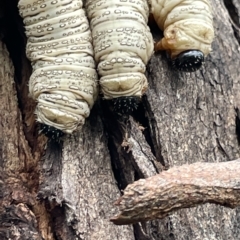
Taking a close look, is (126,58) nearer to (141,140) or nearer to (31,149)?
(141,140)

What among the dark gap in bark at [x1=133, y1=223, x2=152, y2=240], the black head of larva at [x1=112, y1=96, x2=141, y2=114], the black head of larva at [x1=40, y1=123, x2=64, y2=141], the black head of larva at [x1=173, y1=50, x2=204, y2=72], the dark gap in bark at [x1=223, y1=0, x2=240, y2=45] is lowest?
the dark gap in bark at [x1=133, y1=223, x2=152, y2=240]

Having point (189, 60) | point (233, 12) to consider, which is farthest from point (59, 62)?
point (233, 12)

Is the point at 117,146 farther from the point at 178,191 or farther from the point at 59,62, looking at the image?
the point at 178,191

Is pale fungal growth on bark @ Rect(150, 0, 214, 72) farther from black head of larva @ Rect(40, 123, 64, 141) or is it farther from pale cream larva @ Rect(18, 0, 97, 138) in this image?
black head of larva @ Rect(40, 123, 64, 141)

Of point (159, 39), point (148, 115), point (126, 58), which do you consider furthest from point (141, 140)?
point (159, 39)

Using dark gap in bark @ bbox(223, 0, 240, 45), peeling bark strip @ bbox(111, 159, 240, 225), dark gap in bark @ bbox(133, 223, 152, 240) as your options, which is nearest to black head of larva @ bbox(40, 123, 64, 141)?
dark gap in bark @ bbox(133, 223, 152, 240)

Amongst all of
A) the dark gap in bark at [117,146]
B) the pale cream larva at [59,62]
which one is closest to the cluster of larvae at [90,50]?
the pale cream larva at [59,62]

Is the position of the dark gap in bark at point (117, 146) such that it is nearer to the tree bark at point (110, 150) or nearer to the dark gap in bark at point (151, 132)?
the tree bark at point (110, 150)
